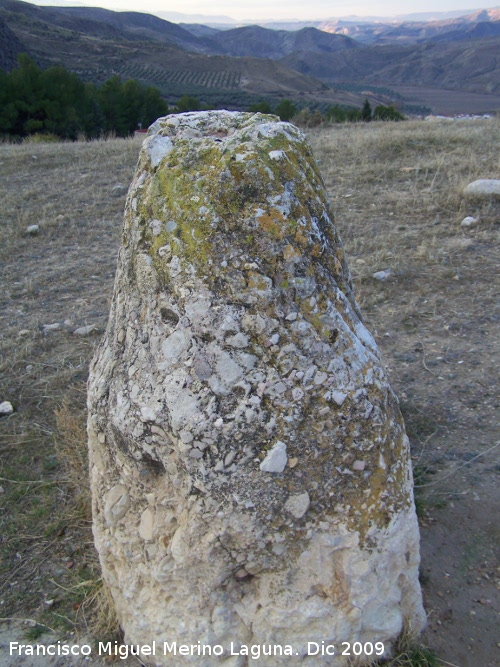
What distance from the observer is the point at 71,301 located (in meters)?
5.12

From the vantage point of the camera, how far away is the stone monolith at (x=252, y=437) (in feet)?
6.01

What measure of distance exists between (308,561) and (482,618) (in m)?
0.85

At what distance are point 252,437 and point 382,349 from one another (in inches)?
98.8

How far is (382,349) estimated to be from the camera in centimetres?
411

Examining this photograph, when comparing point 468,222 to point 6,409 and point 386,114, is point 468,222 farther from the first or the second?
point 386,114

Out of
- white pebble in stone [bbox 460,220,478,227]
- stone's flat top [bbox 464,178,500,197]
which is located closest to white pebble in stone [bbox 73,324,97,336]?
white pebble in stone [bbox 460,220,478,227]

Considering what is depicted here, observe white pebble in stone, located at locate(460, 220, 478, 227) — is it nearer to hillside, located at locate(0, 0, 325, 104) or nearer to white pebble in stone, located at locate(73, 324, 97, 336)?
white pebble in stone, located at locate(73, 324, 97, 336)

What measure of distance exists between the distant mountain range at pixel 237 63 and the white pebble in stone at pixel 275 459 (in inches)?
1845

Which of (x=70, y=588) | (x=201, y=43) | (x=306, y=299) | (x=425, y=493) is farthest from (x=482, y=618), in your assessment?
(x=201, y=43)

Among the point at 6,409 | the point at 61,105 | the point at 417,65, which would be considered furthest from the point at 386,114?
the point at 417,65

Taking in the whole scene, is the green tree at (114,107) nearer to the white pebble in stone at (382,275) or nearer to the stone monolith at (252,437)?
the white pebble in stone at (382,275)

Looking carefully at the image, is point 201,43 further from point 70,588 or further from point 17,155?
point 70,588

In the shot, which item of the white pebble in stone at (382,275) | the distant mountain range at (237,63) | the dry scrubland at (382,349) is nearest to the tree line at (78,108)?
the dry scrubland at (382,349)

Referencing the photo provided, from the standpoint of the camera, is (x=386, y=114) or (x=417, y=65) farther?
(x=417, y=65)
